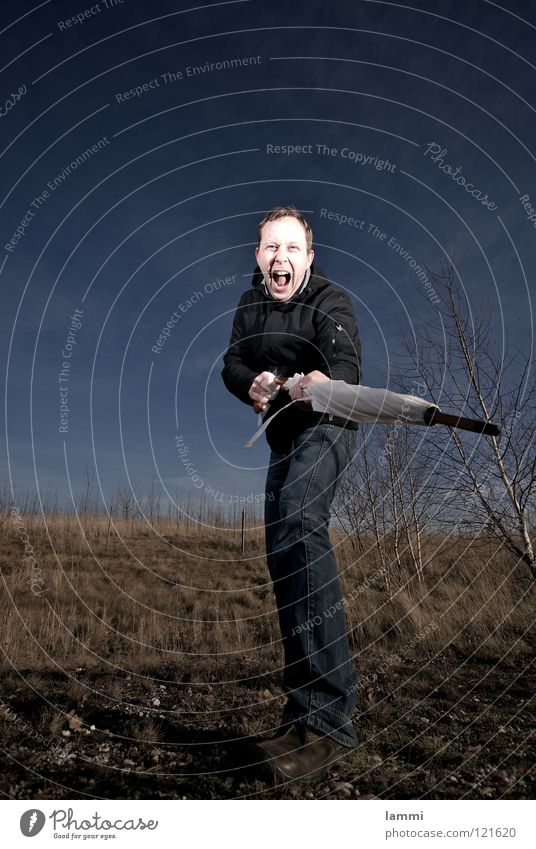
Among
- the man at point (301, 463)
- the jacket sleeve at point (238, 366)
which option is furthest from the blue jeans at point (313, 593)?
the jacket sleeve at point (238, 366)

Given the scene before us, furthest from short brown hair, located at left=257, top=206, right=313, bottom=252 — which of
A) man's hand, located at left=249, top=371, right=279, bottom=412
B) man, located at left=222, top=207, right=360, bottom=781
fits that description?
man's hand, located at left=249, top=371, right=279, bottom=412

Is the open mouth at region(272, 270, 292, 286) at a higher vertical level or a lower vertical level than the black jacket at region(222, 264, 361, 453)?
higher

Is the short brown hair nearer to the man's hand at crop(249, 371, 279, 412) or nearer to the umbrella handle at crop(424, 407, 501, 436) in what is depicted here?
the man's hand at crop(249, 371, 279, 412)

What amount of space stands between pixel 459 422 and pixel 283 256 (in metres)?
2.03

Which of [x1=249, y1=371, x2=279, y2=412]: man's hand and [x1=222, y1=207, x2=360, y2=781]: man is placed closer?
[x1=222, y1=207, x2=360, y2=781]: man

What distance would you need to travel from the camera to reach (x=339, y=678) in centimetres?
332

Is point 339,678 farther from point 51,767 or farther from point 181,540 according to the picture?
point 181,540

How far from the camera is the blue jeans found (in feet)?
10.8

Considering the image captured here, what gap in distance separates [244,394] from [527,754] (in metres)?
3.22

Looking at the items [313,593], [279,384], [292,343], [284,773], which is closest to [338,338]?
[292,343]

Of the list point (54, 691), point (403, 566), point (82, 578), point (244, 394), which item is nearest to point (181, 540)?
point (82, 578)

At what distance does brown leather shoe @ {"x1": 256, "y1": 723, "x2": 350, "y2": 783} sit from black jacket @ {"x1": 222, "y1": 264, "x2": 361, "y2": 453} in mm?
1838

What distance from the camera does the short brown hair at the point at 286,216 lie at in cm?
471

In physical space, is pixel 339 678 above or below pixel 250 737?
above
